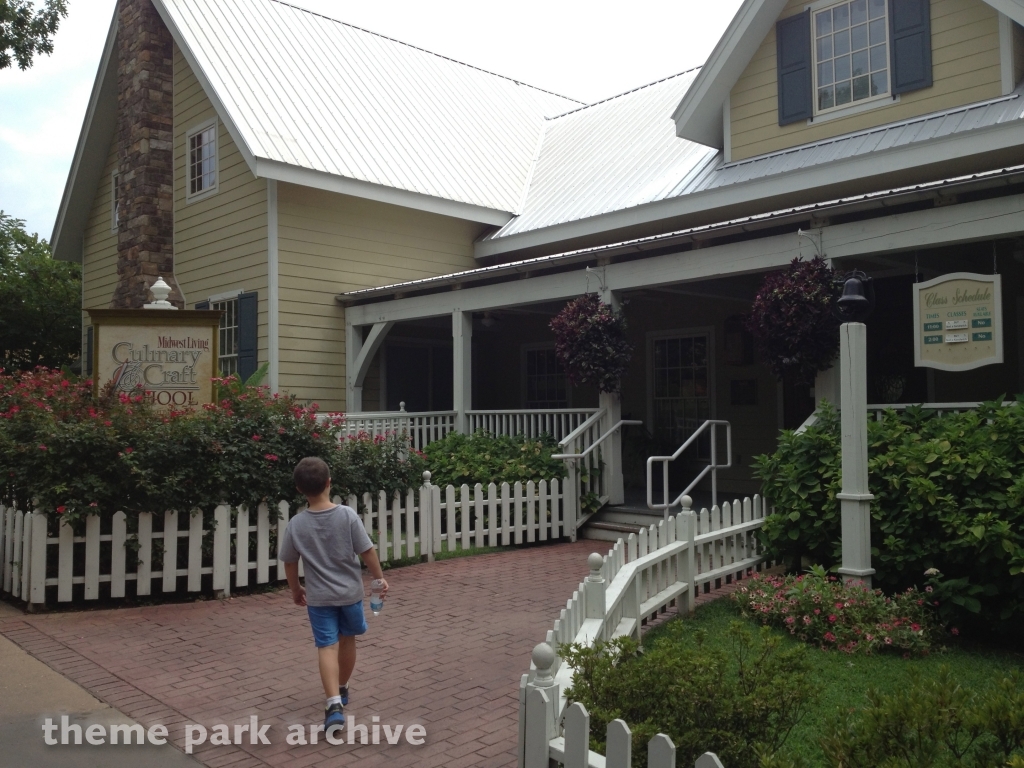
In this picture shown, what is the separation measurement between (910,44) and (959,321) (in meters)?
5.01

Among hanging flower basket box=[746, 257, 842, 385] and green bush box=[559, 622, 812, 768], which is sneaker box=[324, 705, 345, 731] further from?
hanging flower basket box=[746, 257, 842, 385]

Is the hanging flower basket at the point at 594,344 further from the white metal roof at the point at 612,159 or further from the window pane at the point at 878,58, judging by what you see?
the window pane at the point at 878,58

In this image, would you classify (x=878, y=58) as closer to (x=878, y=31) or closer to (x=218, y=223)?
(x=878, y=31)

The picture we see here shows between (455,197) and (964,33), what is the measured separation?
27.5 feet

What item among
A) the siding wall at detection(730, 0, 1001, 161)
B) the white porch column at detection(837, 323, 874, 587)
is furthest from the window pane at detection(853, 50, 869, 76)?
the white porch column at detection(837, 323, 874, 587)

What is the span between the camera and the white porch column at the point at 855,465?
6.45 metres

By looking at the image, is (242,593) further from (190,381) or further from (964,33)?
(964,33)

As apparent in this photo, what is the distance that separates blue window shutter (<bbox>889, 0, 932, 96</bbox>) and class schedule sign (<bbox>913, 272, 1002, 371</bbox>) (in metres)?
4.28

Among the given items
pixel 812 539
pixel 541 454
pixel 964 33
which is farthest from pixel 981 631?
pixel 964 33

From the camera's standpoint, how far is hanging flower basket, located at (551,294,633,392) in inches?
424

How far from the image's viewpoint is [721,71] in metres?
12.4

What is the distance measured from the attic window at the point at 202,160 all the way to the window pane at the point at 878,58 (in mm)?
10772

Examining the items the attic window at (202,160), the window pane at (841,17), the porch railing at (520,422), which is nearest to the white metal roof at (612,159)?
the window pane at (841,17)

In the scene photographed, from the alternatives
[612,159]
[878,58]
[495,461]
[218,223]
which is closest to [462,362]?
[495,461]
